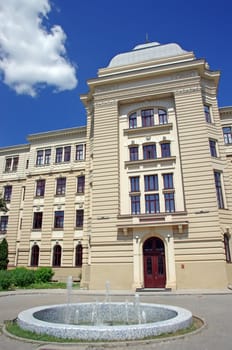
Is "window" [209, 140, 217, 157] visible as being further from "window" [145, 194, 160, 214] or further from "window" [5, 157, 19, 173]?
"window" [5, 157, 19, 173]

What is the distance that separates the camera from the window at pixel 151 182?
2391cm

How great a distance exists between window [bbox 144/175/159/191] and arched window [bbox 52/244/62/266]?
42.2ft

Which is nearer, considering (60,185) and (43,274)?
(43,274)

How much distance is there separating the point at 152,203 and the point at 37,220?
15.2m

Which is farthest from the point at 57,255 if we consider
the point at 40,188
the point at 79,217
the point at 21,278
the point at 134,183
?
the point at 134,183

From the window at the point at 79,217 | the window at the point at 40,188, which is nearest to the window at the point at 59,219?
the window at the point at 79,217

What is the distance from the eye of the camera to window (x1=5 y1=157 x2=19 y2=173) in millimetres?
36503

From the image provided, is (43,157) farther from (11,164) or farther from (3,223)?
(3,223)

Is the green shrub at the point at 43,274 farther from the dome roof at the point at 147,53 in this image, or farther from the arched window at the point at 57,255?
the dome roof at the point at 147,53

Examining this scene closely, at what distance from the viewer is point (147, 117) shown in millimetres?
26297

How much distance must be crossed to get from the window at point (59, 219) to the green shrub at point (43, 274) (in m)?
4.91

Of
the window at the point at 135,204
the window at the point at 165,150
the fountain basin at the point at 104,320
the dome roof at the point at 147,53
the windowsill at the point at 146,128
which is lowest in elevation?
the fountain basin at the point at 104,320

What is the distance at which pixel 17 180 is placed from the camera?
35.2 m

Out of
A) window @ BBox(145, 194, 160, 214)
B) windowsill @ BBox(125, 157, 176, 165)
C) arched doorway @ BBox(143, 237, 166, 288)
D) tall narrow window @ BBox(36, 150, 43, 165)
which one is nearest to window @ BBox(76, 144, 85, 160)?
tall narrow window @ BBox(36, 150, 43, 165)
